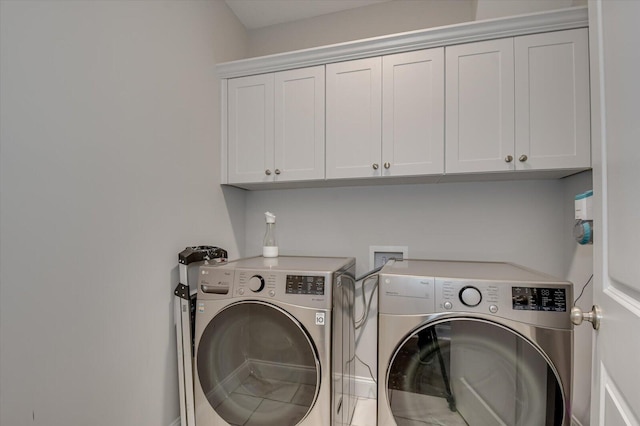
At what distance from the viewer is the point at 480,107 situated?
142 cm

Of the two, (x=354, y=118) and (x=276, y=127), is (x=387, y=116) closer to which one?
(x=354, y=118)

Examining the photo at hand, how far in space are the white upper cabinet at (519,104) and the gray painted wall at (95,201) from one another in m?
1.41

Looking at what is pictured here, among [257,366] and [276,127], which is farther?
[276,127]

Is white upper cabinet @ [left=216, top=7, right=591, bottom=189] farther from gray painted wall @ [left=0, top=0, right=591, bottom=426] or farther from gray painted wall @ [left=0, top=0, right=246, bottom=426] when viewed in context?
gray painted wall @ [left=0, top=0, right=246, bottom=426]

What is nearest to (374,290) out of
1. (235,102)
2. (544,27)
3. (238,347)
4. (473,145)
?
(238,347)

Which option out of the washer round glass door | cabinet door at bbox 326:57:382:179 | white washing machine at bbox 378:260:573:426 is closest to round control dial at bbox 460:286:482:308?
white washing machine at bbox 378:260:573:426

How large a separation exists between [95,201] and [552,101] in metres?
2.00

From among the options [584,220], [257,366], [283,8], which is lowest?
[257,366]

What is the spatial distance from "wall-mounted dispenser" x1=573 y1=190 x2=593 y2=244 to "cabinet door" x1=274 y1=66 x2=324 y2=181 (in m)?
1.13

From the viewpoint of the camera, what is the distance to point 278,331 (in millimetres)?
1259

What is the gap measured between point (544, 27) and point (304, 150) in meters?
1.29

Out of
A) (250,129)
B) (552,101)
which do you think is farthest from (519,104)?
(250,129)

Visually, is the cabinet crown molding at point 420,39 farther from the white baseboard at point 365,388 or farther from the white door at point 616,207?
the white baseboard at point 365,388

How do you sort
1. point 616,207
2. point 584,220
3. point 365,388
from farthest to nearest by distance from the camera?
1. point 365,388
2. point 584,220
3. point 616,207
